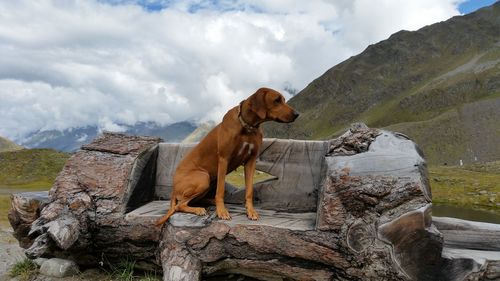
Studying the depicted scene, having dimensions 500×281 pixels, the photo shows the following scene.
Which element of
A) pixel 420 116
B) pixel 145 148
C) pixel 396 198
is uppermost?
pixel 420 116

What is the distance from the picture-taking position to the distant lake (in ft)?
93.2

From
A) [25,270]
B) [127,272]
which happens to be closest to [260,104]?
[127,272]

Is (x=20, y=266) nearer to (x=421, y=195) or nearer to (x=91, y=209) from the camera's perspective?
(x=91, y=209)

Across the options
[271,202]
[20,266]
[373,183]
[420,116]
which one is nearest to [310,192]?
[271,202]

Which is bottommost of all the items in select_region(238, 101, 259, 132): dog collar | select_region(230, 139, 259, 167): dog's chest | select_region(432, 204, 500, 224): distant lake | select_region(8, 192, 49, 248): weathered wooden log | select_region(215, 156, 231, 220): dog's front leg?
select_region(432, 204, 500, 224): distant lake

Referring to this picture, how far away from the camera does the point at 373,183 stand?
568 centimetres

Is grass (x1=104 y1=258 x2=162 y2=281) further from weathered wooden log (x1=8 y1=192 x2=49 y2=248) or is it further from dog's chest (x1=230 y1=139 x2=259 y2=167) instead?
dog's chest (x1=230 y1=139 x2=259 y2=167)

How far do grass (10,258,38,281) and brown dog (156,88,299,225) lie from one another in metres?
2.60

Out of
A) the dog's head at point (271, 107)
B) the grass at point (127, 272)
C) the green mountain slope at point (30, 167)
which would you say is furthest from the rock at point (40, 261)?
the green mountain slope at point (30, 167)

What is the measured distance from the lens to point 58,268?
24.5 feet

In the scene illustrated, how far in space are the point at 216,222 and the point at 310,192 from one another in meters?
1.92

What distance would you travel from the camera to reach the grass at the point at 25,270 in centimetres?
748

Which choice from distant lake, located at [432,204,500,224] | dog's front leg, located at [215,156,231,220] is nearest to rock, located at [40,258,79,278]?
dog's front leg, located at [215,156,231,220]

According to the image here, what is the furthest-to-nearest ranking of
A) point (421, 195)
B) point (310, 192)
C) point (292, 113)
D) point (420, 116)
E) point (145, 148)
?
point (420, 116)
point (145, 148)
point (310, 192)
point (292, 113)
point (421, 195)
